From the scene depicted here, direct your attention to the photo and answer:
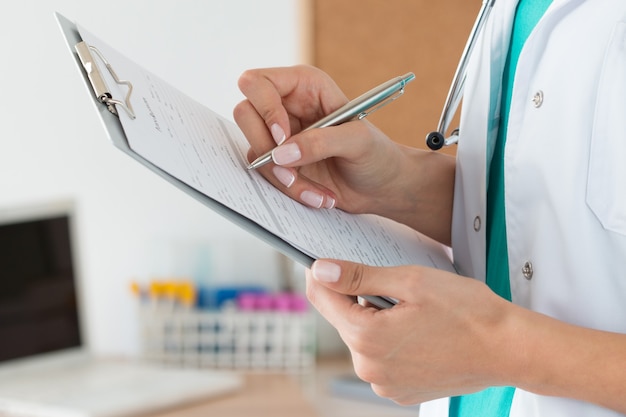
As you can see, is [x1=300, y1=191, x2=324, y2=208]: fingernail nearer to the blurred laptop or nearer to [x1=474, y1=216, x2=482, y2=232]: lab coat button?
[x1=474, y1=216, x2=482, y2=232]: lab coat button

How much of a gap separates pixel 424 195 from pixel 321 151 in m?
0.18

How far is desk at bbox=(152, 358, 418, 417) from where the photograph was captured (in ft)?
4.92

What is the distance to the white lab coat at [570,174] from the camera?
23.0 inches

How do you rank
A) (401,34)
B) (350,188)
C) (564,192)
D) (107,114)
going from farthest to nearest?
1. (401,34)
2. (350,188)
3. (564,192)
4. (107,114)

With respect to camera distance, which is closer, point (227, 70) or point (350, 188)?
point (350, 188)

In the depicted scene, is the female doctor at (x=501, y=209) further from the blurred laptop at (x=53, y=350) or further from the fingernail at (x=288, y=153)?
the blurred laptop at (x=53, y=350)

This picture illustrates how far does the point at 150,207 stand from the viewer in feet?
6.43

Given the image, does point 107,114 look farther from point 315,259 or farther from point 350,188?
point 350,188

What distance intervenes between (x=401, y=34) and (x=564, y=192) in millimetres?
917

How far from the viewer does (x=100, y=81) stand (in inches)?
21.3

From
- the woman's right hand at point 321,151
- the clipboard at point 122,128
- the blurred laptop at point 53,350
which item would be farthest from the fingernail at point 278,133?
the blurred laptop at point 53,350

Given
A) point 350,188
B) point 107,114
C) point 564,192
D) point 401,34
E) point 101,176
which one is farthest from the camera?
point 101,176

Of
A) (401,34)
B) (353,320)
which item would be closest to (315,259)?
(353,320)

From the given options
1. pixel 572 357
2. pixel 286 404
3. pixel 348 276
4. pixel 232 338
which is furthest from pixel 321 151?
pixel 232 338
